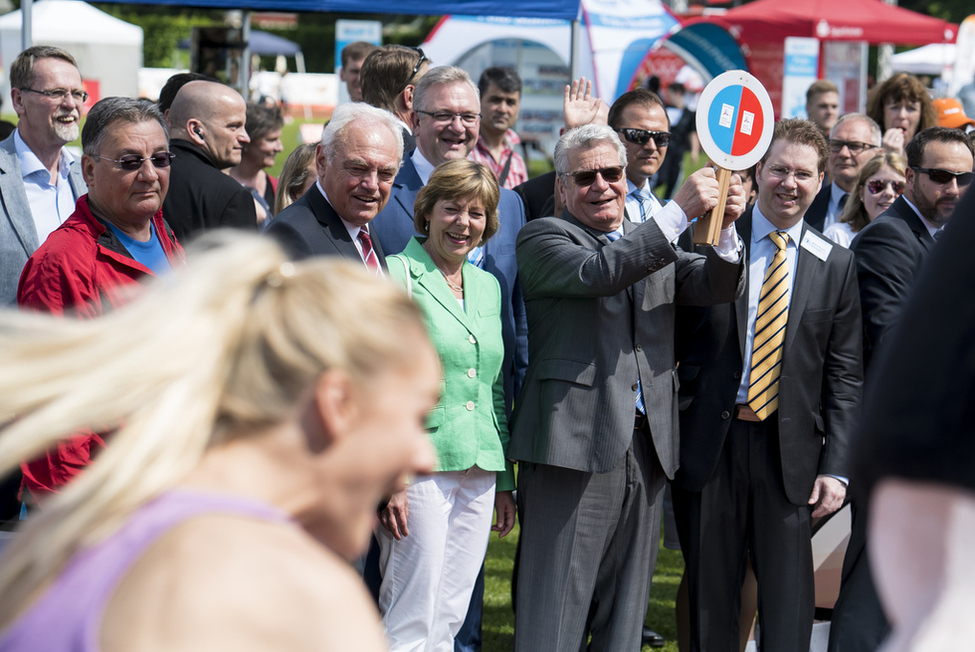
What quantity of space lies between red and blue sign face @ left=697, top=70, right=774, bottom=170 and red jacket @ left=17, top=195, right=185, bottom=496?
1952 mm

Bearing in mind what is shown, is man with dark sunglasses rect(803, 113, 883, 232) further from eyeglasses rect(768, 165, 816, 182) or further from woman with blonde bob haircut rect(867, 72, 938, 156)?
eyeglasses rect(768, 165, 816, 182)

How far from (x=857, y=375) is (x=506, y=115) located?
3271 mm

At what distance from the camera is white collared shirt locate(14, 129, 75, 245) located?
475 centimetres

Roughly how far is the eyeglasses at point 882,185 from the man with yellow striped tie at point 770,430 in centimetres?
144

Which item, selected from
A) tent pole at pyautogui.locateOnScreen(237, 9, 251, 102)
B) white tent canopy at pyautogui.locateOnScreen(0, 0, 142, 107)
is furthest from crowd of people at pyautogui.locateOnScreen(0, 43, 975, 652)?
white tent canopy at pyautogui.locateOnScreen(0, 0, 142, 107)

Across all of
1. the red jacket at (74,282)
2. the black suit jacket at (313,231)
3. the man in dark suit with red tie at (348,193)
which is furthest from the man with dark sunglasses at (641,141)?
the red jacket at (74,282)

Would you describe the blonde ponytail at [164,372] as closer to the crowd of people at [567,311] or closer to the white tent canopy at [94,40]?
the crowd of people at [567,311]

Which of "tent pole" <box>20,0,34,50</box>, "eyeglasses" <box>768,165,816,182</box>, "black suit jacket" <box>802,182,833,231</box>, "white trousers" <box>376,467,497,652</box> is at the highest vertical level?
"tent pole" <box>20,0,34,50</box>

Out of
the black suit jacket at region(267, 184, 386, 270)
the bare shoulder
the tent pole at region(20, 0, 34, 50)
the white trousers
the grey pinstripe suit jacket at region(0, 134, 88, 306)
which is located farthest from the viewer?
the tent pole at region(20, 0, 34, 50)

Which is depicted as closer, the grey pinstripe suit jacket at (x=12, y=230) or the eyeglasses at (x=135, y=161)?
the eyeglasses at (x=135, y=161)

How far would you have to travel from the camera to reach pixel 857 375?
400 centimetres

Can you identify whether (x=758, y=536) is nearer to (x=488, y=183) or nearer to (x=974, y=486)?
(x=488, y=183)

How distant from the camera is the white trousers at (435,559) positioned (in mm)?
3682

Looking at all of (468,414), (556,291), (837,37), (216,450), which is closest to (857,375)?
(556,291)
